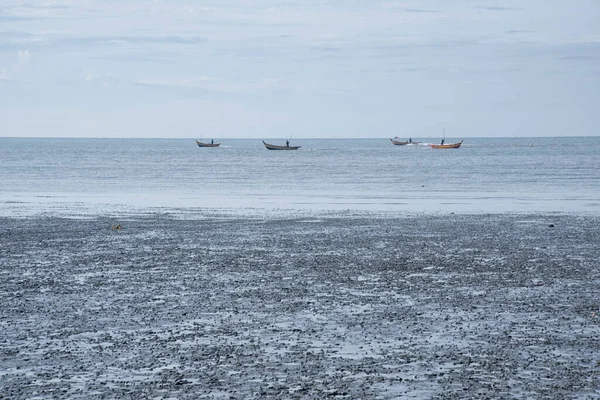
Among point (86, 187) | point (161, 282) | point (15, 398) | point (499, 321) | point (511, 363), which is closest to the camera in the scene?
point (15, 398)

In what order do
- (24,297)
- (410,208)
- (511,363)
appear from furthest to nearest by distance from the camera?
(410,208)
(24,297)
(511,363)

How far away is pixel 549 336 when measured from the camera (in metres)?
14.9

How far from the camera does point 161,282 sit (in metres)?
20.6

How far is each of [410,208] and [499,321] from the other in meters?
28.6

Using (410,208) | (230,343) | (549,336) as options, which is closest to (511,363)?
(549,336)

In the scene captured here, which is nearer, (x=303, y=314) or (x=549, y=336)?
(x=549, y=336)

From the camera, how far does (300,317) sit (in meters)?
16.5

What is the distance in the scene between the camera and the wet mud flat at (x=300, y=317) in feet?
39.8

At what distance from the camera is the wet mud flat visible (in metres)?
12.1

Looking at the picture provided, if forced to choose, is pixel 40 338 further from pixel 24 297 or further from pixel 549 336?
pixel 549 336

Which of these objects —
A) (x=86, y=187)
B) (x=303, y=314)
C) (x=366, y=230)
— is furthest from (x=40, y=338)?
(x=86, y=187)

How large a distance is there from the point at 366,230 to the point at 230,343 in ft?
61.7

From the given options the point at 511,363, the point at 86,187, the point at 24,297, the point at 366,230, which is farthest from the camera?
the point at 86,187

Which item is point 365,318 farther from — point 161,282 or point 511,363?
point 161,282
